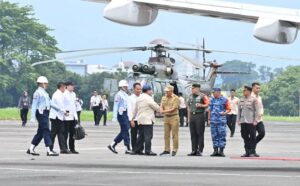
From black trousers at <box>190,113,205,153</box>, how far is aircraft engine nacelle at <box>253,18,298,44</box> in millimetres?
9626

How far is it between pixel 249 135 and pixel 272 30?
986 cm

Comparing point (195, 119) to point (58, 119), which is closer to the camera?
point (58, 119)

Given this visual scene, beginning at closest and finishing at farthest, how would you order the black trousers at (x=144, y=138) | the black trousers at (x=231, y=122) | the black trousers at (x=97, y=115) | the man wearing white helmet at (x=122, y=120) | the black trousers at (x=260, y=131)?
the black trousers at (x=144, y=138)
the black trousers at (x=260, y=131)
the man wearing white helmet at (x=122, y=120)
the black trousers at (x=231, y=122)
the black trousers at (x=97, y=115)

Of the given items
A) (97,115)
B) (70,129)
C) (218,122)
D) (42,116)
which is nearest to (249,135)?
(218,122)

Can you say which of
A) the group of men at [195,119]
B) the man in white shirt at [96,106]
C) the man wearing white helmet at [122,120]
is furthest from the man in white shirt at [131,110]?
the man in white shirt at [96,106]

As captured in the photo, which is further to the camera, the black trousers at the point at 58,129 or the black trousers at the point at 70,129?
the black trousers at the point at 70,129

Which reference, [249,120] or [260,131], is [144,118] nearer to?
Result: [249,120]

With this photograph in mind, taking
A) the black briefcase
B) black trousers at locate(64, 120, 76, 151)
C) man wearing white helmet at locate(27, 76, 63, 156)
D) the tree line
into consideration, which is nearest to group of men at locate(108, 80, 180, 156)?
black trousers at locate(64, 120, 76, 151)

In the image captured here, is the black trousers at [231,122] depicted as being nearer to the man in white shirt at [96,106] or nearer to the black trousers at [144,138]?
the man in white shirt at [96,106]

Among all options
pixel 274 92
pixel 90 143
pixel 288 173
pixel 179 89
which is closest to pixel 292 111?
pixel 274 92

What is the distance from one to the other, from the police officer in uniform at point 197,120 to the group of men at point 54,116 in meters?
2.90

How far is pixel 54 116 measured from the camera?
32.0 meters

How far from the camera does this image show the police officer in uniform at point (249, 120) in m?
32.7

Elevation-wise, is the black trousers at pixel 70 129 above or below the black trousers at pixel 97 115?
below
